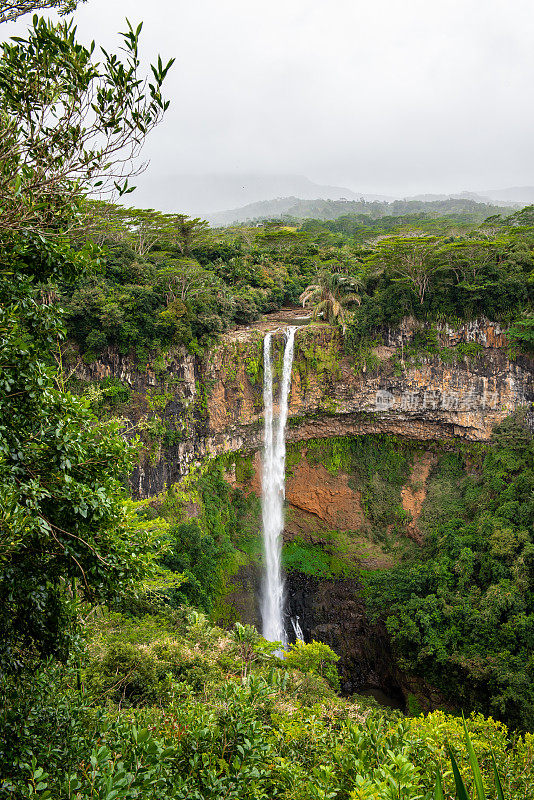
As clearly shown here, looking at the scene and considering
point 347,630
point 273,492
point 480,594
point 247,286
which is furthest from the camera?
point 247,286

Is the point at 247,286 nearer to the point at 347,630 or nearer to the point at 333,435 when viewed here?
the point at 333,435

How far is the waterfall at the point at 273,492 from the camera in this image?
1948cm

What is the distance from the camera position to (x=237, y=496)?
70.3 ft

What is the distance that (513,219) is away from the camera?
1262 inches

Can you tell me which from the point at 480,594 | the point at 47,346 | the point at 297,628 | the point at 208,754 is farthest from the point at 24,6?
the point at 297,628

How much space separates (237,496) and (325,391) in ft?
20.8

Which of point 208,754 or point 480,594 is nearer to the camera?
point 208,754

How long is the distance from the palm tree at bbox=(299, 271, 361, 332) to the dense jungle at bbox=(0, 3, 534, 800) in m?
0.14

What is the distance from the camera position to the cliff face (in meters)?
18.0

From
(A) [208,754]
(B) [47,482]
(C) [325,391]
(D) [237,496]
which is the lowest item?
(D) [237,496]

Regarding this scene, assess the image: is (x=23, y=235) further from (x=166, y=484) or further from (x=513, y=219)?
(x=513, y=219)

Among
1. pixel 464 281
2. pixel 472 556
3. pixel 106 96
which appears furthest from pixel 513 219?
pixel 106 96

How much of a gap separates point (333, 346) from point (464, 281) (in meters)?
6.12

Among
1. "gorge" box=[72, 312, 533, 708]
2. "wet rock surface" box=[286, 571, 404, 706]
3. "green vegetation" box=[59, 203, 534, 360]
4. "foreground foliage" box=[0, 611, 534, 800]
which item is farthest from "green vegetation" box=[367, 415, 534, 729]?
"foreground foliage" box=[0, 611, 534, 800]
